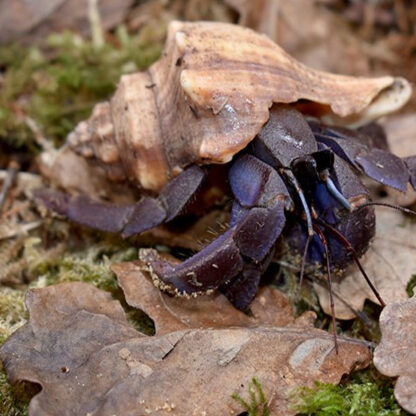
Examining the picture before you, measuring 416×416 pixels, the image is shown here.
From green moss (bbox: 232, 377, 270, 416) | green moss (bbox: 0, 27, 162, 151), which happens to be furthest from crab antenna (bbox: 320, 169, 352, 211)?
green moss (bbox: 0, 27, 162, 151)

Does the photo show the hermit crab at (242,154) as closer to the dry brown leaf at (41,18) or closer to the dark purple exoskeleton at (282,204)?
the dark purple exoskeleton at (282,204)

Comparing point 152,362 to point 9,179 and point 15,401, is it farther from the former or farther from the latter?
point 9,179

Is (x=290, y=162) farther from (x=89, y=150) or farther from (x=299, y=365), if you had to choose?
(x=89, y=150)

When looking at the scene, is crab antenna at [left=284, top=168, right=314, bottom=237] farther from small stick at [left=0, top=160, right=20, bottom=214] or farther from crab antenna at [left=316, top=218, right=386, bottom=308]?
small stick at [left=0, top=160, right=20, bottom=214]

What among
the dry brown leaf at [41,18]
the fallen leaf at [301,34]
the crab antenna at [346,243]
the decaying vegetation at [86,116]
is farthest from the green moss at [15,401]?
the fallen leaf at [301,34]

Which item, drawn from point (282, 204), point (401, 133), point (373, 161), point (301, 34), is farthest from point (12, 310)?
point (301, 34)
